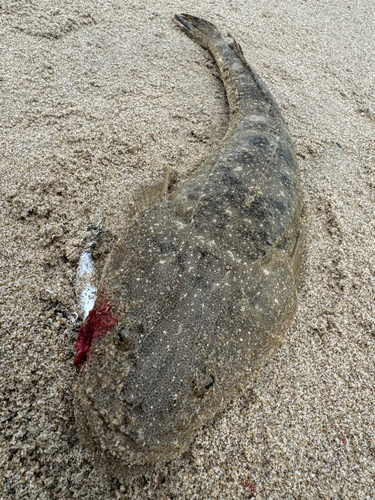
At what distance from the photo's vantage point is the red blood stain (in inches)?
71.9

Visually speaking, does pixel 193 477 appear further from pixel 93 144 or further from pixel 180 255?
pixel 93 144

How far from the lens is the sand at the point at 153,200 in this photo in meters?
1.86

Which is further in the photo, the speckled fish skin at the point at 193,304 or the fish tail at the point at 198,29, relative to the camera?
the fish tail at the point at 198,29

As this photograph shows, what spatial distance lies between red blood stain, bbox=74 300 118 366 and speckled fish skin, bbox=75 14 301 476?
46 millimetres

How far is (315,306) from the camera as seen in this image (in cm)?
259

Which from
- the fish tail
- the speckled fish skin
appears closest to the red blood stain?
the speckled fish skin

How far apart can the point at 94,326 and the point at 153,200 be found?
118 centimetres

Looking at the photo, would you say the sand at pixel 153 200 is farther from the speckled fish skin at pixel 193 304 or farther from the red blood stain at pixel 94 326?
the speckled fish skin at pixel 193 304

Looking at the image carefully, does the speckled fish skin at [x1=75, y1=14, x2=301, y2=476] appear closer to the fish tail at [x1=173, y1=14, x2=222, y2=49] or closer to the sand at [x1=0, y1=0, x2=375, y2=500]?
the sand at [x1=0, y1=0, x2=375, y2=500]

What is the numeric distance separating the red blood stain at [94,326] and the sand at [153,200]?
7.0 inches

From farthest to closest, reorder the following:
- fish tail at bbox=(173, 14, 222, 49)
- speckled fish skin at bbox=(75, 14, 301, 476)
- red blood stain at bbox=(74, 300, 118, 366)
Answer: fish tail at bbox=(173, 14, 222, 49) < red blood stain at bbox=(74, 300, 118, 366) < speckled fish skin at bbox=(75, 14, 301, 476)

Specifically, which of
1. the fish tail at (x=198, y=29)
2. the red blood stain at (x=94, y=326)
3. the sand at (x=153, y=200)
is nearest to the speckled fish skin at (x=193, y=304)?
the red blood stain at (x=94, y=326)

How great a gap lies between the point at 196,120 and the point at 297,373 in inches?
107

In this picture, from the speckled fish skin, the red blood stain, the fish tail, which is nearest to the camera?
the speckled fish skin
